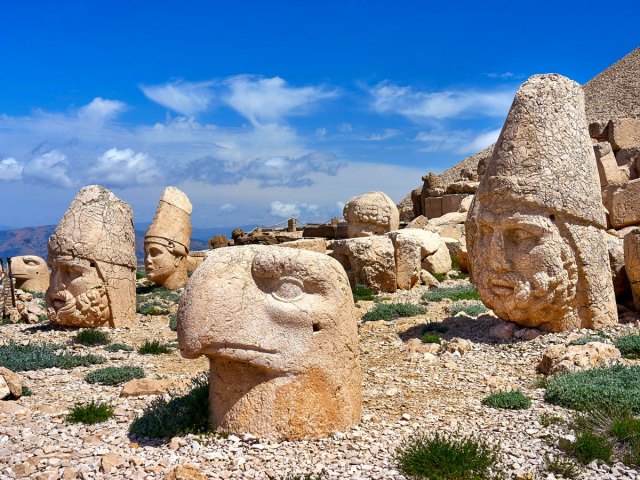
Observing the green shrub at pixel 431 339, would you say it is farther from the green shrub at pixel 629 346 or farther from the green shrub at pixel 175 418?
the green shrub at pixel 175 418

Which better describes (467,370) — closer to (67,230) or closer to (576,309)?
(576,309)

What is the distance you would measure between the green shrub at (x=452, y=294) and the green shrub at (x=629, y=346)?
4.70 meters

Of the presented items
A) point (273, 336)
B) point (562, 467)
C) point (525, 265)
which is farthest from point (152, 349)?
point (562, 467)

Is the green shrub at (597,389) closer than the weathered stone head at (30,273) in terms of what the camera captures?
Yes

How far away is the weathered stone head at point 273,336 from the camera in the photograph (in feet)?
15.5

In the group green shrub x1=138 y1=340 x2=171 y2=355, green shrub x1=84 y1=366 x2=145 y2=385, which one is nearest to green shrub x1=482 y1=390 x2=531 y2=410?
green shrub x1=84 y1=366 x2=145 y2=385

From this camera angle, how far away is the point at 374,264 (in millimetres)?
13820

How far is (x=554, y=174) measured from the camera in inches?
306

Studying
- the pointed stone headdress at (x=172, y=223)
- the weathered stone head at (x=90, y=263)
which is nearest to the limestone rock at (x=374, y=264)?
the pointed stone headdress at (x=172, y=223)

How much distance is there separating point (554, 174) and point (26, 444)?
638 centimetres

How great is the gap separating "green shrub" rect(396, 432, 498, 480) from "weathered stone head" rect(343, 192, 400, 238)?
13.2m

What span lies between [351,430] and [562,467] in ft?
5.14

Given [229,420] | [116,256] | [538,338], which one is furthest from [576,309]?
[116,256]

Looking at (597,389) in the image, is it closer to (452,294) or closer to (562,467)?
(562,467)
